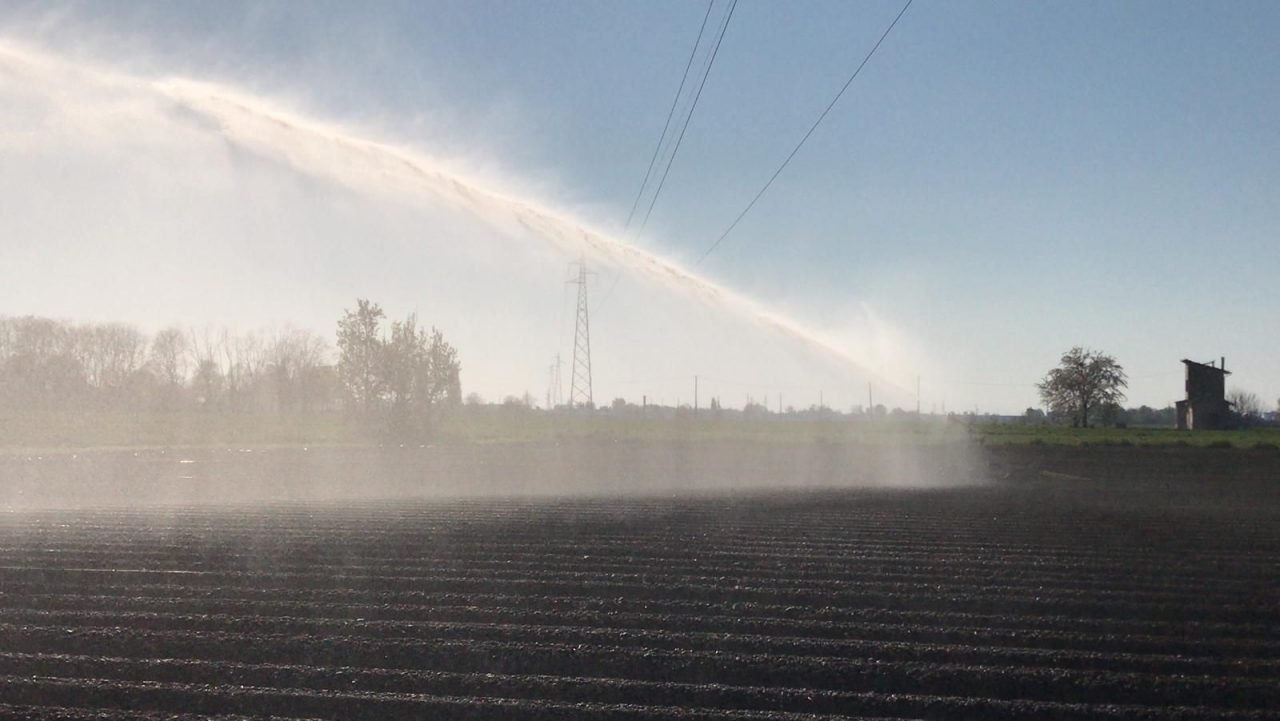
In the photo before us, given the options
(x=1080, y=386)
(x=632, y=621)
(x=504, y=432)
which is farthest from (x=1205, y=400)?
(x=632, y=621)

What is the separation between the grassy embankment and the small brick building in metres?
7.55

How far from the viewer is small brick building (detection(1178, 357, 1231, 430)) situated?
5797cm

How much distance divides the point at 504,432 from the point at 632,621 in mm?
49519

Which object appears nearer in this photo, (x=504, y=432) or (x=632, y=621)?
(x=632, y=621)

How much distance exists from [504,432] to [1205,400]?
4159 centimetres

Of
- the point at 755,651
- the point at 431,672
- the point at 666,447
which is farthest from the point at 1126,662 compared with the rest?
the point at 666,447

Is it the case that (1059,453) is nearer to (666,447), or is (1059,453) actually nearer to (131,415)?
(666,447)

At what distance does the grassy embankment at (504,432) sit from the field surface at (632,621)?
1028 inches

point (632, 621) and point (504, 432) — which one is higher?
point (504, 432)

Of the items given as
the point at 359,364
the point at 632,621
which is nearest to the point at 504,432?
the point at 359,364

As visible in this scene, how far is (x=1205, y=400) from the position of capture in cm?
5881

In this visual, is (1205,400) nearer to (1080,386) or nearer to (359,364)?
(1080,386)

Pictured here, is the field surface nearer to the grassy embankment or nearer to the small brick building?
the grassy embankment

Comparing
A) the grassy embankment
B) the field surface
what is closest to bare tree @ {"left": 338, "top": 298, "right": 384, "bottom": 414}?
the grassy embankment
